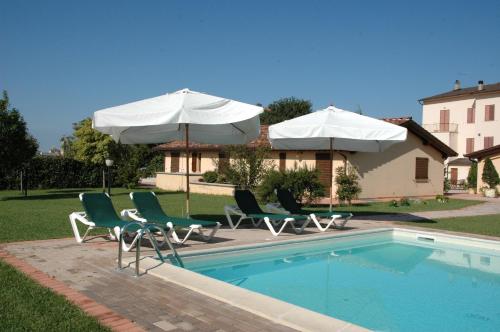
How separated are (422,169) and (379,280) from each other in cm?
2128

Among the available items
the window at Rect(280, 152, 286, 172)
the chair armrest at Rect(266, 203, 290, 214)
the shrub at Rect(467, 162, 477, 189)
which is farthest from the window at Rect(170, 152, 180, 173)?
the chair armrest at Rect(266, 203, 290, 214)

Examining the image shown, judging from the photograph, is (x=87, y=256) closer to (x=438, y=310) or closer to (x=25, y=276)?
(x=25, y=276)

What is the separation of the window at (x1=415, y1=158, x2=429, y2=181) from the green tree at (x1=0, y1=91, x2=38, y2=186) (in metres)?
20.7

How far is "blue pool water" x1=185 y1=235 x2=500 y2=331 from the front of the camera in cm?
614

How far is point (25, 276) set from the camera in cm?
627

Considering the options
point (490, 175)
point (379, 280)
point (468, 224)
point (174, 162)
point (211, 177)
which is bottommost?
point (379, 280)

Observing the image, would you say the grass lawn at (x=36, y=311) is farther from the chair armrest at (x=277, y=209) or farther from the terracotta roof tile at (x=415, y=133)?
the terracotta roof tile at (x=415, y=133)

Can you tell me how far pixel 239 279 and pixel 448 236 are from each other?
6164 millimetres

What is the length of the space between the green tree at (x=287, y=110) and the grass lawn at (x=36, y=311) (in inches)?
2377

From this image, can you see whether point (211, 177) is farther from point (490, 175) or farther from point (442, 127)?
point (442, 127)

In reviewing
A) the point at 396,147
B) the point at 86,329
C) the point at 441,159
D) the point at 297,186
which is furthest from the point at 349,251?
the point at 441,159

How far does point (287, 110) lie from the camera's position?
66.0 meters

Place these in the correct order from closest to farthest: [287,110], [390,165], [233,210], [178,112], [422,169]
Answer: [178,112]
[233,210]
[390,165]
[422,169]
[287,110]

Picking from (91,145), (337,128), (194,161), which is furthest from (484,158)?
(91,145)
